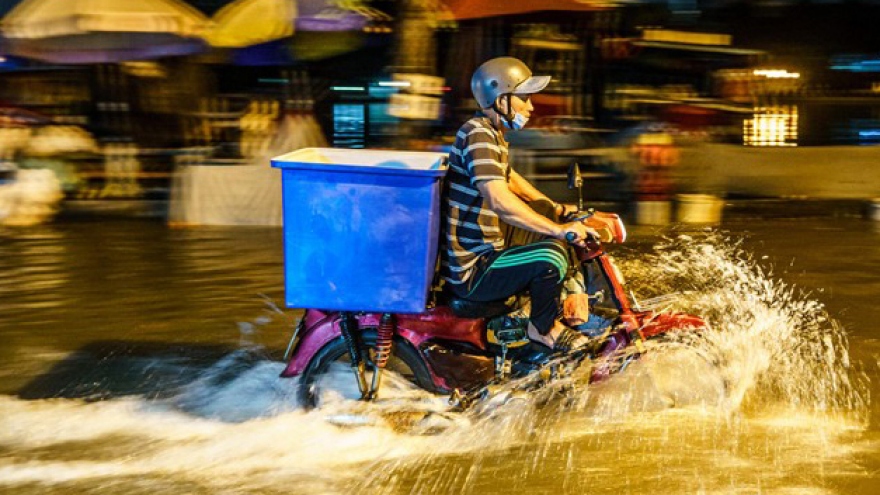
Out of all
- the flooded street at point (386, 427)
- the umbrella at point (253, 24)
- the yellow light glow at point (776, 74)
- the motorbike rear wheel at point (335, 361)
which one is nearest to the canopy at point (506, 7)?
the umbrella at point (253, 24)

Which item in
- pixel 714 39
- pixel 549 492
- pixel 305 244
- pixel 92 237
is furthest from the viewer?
pixel 714 39

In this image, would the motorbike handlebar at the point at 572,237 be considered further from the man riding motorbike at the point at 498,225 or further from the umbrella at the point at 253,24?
the umbrella at the point at 253,24

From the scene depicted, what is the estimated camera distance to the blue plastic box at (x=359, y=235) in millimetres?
4871

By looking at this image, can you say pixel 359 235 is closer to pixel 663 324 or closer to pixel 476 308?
pixel 476 308

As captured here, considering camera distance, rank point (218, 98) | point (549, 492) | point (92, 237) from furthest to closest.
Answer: point (218, 98) < point (92, 237) < point (549, 492)

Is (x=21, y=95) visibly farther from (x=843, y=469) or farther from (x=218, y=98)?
(x=843, y=469)

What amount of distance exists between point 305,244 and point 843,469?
8.79 ft

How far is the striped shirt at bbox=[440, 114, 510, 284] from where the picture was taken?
5.06 metres

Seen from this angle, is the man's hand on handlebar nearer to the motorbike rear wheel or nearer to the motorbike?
the motorbike

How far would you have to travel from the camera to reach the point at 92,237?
1082 cm

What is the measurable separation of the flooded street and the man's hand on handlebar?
747 mm

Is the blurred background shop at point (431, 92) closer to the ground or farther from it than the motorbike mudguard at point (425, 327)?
farther from it

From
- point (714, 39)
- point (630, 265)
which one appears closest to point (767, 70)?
point (714, 39)

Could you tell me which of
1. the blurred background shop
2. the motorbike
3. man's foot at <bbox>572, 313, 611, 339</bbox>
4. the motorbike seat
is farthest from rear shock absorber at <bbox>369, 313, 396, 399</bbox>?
the blurred background shop
